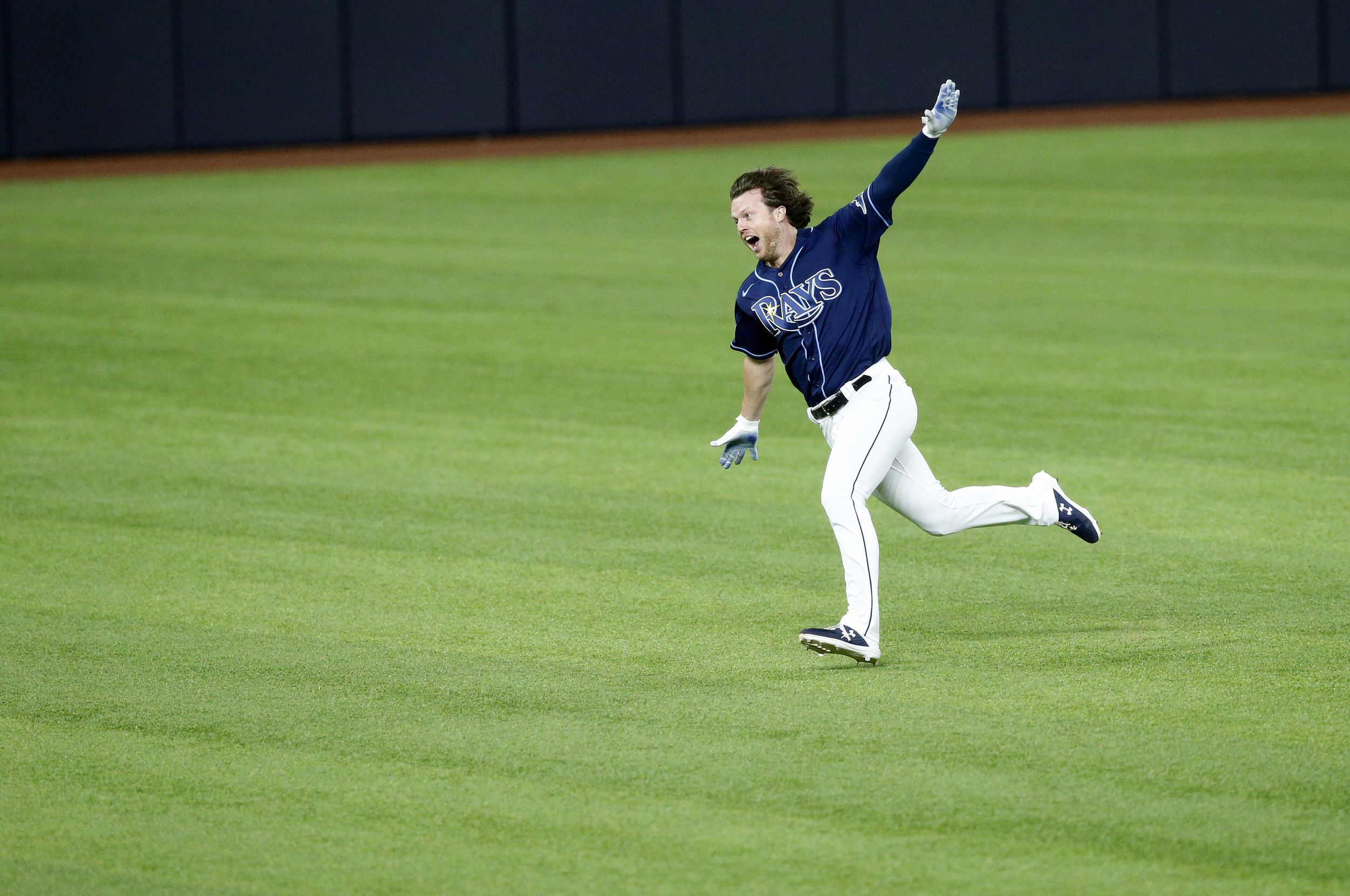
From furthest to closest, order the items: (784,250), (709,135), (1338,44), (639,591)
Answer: (709,135) → (1338,44) → (639,591) → (784,250)

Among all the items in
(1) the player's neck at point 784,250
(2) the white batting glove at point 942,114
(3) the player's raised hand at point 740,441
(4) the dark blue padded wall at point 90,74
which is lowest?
(3) the player's raised hand at point 740,441

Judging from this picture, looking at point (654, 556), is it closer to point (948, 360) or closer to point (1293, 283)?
point (948, 360)

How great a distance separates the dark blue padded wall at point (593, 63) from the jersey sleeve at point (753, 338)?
2047 centimetres

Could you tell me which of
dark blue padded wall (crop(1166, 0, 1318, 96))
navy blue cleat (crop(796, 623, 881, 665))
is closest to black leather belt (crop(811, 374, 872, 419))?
navy blue cleat (crop(796, 623, 881, 665))

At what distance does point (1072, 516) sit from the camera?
6.50 meters

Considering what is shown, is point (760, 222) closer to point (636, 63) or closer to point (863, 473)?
point (863, 473)

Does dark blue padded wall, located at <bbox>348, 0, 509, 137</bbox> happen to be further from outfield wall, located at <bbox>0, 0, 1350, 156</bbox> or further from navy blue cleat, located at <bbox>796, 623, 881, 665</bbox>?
navy blue cleat, located at <bbox>796, 623, 881, 665</bbox>

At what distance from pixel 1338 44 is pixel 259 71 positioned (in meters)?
16.9

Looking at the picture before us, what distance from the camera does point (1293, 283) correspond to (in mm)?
14141

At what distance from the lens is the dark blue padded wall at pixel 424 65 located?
993 inches

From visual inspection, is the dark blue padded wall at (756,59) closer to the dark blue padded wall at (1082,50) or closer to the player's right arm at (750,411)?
the dark blue padded wall at (1082,50)

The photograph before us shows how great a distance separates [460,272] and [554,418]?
5514 millimetres

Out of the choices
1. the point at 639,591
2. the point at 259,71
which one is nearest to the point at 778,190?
the point at 639,591

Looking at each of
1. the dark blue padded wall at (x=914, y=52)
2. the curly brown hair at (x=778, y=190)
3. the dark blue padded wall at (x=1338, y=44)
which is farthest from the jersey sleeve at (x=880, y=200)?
the dark blue padded wall at (x=1338, y=44)
